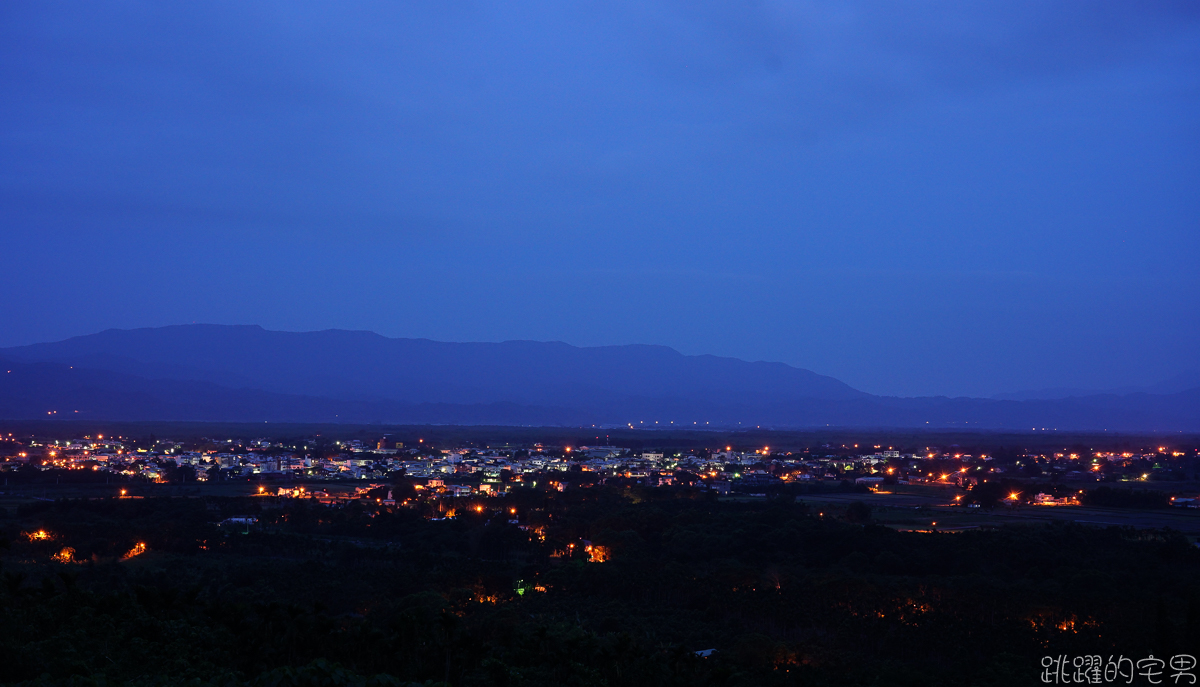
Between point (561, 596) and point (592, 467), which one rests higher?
point (592, 467)

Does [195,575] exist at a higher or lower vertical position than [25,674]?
lower

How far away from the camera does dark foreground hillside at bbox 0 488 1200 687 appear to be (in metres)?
16.1

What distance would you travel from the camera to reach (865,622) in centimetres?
2283

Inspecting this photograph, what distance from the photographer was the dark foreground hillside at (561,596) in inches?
635

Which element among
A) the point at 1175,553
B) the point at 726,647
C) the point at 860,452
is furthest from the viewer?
the point at 860,452

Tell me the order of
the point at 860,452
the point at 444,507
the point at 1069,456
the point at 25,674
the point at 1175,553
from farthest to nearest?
the point at 860,452 < the point at 1069,456 < the point at 444,507 < the point at 1175,553 < the point at 25,674

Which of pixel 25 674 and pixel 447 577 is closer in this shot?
pixel 25 674

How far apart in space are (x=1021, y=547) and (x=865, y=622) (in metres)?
12.6

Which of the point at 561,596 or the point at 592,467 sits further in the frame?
the point at 592,467

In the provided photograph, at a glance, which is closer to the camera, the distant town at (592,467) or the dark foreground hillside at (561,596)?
the dark foreground hillside at (561,596)

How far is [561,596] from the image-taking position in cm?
2741

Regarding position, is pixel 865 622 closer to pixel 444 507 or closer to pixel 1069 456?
pixel 444 507

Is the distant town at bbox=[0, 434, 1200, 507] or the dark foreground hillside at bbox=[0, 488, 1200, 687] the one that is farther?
the distant town at bbox=[0, 434, 1200, 507]

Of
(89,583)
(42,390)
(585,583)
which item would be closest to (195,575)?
(89,583)
